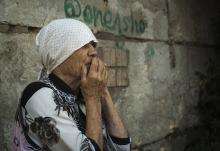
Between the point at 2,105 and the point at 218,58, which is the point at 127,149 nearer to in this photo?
the point at 2,105

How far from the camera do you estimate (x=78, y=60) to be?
242cm

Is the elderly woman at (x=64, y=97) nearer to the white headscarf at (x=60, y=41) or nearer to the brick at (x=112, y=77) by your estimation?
the white headscarf at (x=60, y=41)

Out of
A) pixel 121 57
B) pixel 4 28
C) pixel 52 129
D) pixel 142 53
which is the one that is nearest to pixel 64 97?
pixel 52 129

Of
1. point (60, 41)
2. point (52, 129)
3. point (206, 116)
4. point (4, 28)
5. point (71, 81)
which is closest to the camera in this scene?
point (52, 129)

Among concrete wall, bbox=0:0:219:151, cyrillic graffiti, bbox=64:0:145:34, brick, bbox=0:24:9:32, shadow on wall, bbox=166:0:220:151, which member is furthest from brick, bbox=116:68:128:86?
brick, bbox=0:24:9:32

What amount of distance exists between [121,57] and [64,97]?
6.57ft

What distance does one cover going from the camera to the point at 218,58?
642cm

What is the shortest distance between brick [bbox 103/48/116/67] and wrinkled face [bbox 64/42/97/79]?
1611 mm

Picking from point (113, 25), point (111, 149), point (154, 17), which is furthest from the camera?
point (154, 17)

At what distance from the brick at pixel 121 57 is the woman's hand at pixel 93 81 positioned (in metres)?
1.82

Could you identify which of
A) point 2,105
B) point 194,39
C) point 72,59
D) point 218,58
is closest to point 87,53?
point 72,59

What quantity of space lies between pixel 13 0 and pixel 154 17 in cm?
215

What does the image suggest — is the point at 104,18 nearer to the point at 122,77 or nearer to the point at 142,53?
the point at 122,77

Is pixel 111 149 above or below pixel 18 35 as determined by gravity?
below
